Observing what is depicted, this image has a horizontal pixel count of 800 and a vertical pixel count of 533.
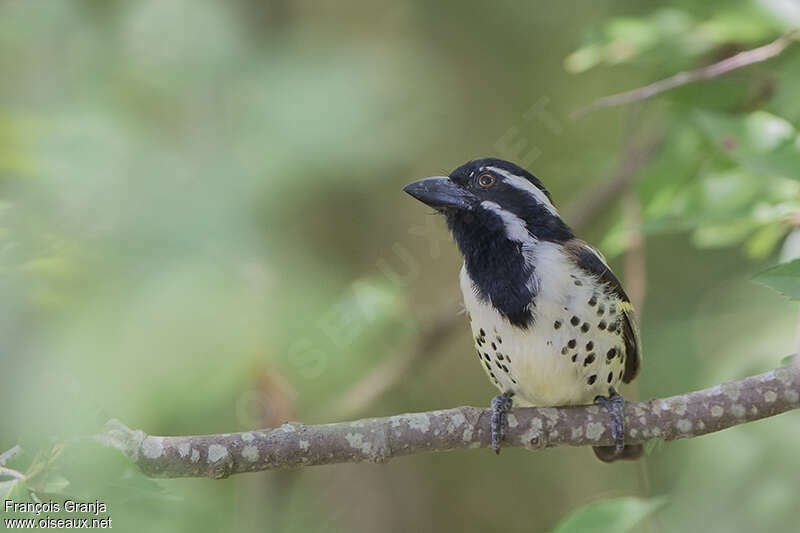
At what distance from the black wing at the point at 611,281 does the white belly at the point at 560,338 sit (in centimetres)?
5

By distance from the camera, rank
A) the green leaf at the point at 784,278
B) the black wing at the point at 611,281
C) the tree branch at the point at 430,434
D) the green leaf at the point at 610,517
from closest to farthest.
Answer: the green leaf at the point at 784,278 < the tree branch at the point at 430,434 < the green leaf at the point at 610,517 < the black wing at the point at 611,281

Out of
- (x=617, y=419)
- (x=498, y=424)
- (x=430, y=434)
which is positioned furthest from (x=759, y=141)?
(x=430, y=434)

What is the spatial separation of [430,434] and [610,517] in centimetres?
63

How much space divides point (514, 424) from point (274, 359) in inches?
68.7

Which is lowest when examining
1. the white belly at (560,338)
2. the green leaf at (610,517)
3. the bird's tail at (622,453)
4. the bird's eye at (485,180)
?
the green leaf at (610,517)

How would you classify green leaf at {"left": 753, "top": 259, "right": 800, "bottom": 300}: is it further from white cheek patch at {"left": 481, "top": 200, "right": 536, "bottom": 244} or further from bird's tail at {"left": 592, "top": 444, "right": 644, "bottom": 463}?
bird's tail at {"left": 592, "top": 444, "right": 644, "bottom": 463}

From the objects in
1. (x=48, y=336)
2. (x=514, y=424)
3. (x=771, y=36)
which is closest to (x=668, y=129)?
(x=771, y=36)

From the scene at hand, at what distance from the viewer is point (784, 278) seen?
268 centimetres

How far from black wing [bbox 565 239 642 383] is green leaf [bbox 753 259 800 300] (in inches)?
39.8

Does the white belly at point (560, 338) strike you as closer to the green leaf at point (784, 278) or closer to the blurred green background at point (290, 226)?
the blurred green background at point (290, 226)

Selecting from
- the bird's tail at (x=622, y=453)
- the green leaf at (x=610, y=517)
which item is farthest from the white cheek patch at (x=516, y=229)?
the green leaf at (x=610, y=517)

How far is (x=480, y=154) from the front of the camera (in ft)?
22.6

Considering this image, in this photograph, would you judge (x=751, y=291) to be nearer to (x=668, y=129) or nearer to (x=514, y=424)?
(x=668, y=129)

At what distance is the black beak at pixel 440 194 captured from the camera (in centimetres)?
373
